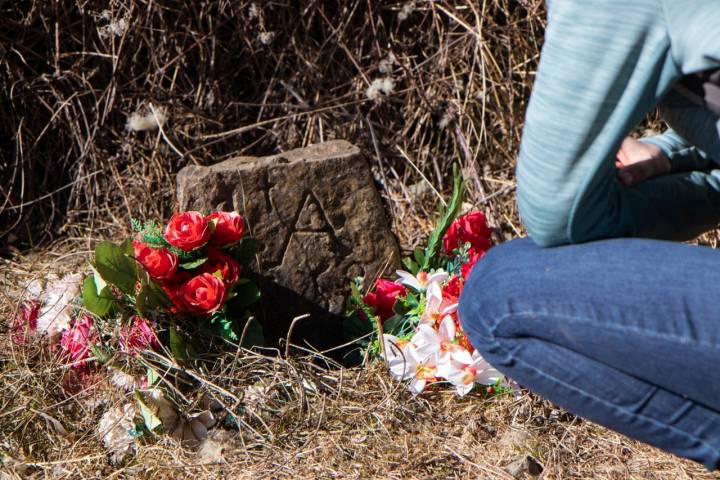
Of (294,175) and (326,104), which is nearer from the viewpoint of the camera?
(294,175)

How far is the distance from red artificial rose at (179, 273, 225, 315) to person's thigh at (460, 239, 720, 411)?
711 mm

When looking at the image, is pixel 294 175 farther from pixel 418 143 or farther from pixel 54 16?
pixel 54 16

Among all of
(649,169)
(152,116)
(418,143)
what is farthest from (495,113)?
(649,169)

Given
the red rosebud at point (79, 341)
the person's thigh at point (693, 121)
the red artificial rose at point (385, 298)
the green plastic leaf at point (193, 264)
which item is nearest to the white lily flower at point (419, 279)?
the red artificial rose at point (385, 298)

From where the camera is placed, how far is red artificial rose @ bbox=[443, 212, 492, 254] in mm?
1950

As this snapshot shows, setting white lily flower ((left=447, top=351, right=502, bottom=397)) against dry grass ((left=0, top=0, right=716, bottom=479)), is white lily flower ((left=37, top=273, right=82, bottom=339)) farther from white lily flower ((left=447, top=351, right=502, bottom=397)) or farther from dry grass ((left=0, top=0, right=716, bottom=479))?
white lily flower ((left=447, top=351, right=502, bottom=397))

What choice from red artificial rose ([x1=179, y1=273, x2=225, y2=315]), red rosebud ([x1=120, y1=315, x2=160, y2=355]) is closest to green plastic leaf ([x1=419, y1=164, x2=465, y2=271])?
red artificial rose ([x1=179, y1=273, x2=225, y2=315])

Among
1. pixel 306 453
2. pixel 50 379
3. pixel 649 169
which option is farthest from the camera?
pixel 50 379

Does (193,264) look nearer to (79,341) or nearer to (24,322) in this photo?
(79,341)

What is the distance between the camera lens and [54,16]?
2.45m

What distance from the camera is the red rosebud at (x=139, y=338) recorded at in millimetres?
1702

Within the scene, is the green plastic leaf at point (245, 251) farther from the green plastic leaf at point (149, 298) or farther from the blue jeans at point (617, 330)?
the blue jeans at point (617, 330)

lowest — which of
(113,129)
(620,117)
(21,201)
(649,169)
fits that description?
(21,201)

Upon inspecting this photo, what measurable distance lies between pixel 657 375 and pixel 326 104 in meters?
1.68
